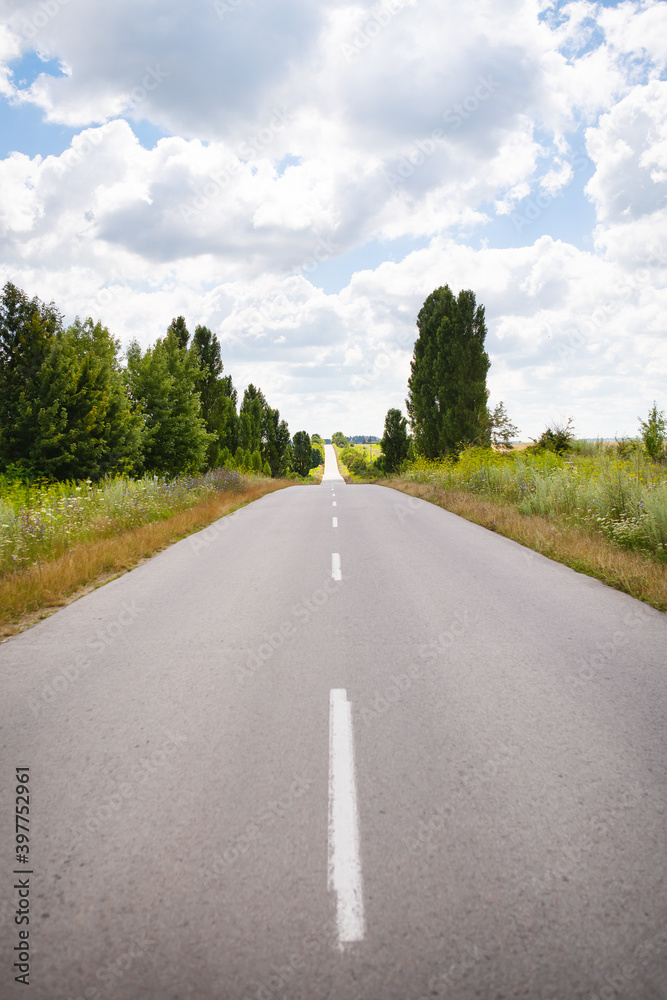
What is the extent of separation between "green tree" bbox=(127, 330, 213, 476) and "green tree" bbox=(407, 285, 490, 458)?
554 inches

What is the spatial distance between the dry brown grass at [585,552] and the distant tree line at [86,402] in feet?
41.3

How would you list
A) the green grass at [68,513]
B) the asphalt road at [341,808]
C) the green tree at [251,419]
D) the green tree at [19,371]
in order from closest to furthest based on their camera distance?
the asphalt road at [341,808]
the green grass at [68,513]
the green tree at [19,371]
the green tree at [251,419]

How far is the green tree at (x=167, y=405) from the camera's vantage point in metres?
25.4

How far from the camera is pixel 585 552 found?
920 centimetres

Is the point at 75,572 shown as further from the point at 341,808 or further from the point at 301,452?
the point at 301,452

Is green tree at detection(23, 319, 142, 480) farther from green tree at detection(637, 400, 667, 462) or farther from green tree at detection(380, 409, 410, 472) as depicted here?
green tree at detection(380, 409, 410, 472)

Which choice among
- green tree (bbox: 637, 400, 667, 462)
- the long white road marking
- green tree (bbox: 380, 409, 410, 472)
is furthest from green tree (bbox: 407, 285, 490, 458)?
the long white road marking

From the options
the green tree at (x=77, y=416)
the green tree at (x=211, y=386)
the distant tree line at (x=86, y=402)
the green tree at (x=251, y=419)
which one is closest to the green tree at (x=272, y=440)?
the green tree at (x=251, y=419)

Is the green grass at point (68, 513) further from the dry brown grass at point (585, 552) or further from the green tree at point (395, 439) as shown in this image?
the green tree at point (395, 439)

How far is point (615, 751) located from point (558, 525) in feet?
30.0

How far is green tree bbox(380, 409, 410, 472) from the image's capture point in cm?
5538

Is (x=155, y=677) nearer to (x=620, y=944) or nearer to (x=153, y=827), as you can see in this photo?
(x=153, y=827)

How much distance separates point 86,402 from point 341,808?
57.0ft

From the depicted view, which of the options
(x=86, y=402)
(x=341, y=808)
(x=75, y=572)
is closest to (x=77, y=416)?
(x=86, y=402)
